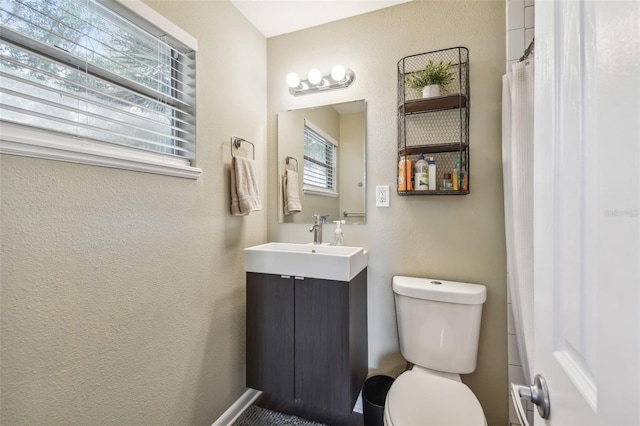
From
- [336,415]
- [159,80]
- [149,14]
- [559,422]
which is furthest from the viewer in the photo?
[336,415]

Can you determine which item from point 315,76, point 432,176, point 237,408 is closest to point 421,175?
point 432,176

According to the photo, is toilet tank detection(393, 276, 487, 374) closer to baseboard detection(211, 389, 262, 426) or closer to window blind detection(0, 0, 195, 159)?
baseboard detection(211, 389, 262, 426)

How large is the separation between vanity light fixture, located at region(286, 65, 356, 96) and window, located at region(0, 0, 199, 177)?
2.17 feet

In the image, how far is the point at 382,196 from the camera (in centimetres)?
172

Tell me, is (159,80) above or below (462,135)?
above

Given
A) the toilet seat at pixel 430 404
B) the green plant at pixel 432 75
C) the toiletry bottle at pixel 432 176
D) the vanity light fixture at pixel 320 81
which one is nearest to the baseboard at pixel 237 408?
the toilet seat at pixel 430 404

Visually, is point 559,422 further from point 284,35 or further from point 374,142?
point 284,35

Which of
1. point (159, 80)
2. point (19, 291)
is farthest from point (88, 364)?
point (159, 80)

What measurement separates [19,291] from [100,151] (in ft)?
1.59

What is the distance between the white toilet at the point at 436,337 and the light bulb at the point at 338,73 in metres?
1.26

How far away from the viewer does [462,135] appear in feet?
4.98

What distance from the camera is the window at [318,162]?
6.11 ft

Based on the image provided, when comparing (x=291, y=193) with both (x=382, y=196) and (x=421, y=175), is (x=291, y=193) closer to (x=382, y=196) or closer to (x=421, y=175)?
(x=382, y=196)

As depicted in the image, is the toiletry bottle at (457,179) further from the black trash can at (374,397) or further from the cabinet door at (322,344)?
the black trash can at (374,397)
